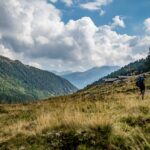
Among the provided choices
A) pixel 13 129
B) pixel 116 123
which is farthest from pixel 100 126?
pixel 13 129

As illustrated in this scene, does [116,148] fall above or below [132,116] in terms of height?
below

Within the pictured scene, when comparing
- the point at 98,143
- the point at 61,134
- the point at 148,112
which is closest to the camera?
the point at 98,143

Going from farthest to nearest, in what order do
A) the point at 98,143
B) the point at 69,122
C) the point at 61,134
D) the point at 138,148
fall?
the point at 69,122 < the point at 61,134 < the point at 98,143 < the point at 138,148

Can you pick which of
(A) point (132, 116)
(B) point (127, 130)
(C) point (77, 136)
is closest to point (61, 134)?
(C) point (77, 136)

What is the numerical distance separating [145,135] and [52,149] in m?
2.83

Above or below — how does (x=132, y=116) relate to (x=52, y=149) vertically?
above

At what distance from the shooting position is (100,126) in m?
11.6

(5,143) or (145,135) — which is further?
(5,143)

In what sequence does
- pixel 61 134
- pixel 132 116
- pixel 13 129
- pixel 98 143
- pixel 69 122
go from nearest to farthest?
1. pixel 98 143
2. pixel 61 134
3. pixel 69 122
4. pixel 132 116
5. pixel 13 129

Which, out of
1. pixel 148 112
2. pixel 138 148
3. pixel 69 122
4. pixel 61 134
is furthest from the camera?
pixel 148 112

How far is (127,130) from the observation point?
1171 cm

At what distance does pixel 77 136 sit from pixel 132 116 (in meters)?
2.92

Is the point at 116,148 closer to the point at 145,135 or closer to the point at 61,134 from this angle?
the point at 145,135

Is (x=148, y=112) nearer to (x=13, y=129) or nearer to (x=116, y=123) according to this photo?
(x=116, y=123)
